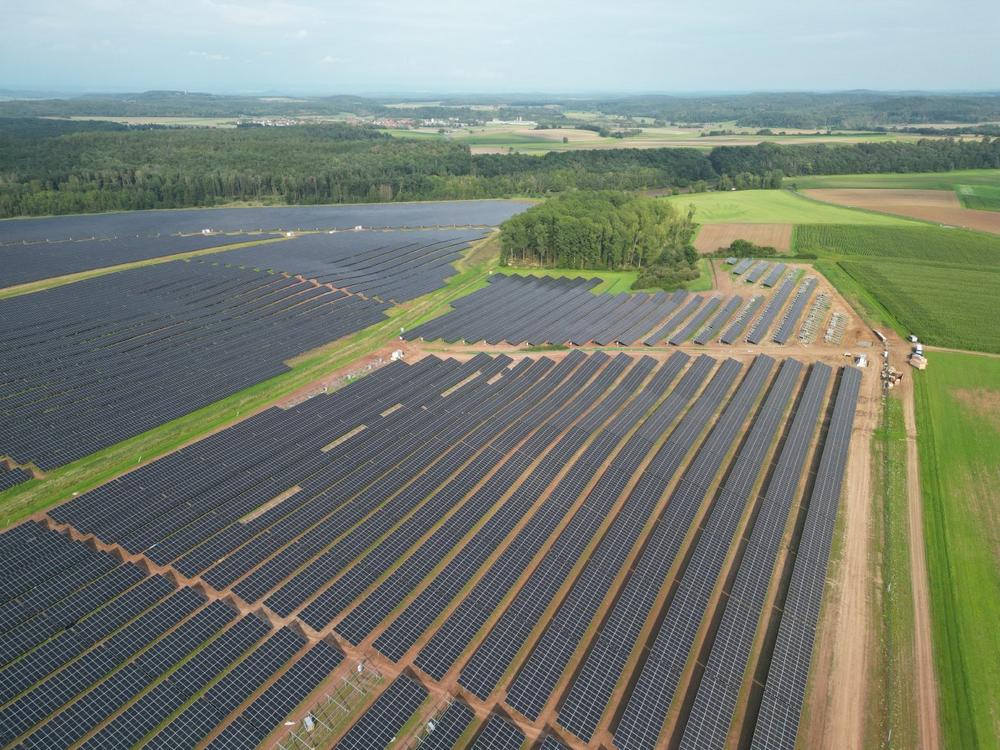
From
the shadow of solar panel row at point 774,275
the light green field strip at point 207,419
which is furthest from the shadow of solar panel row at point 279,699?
the shadow of solar panel row at point 774,275

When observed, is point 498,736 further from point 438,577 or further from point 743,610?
point 743,610

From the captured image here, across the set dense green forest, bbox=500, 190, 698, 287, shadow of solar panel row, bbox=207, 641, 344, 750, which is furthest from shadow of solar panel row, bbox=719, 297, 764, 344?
shadow of solar panel row, bbox=207, 641, 344, 750

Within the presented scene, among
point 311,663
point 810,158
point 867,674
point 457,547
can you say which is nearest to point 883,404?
point 867,674

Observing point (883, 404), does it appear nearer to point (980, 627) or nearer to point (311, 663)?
point (980, 627)

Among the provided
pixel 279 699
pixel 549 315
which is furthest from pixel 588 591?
pixel 549 315

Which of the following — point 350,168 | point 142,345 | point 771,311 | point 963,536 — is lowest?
point 963,536

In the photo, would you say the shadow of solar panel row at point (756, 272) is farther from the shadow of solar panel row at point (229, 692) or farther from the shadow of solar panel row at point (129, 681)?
the shadow of solar panel row at point (129, 681)
